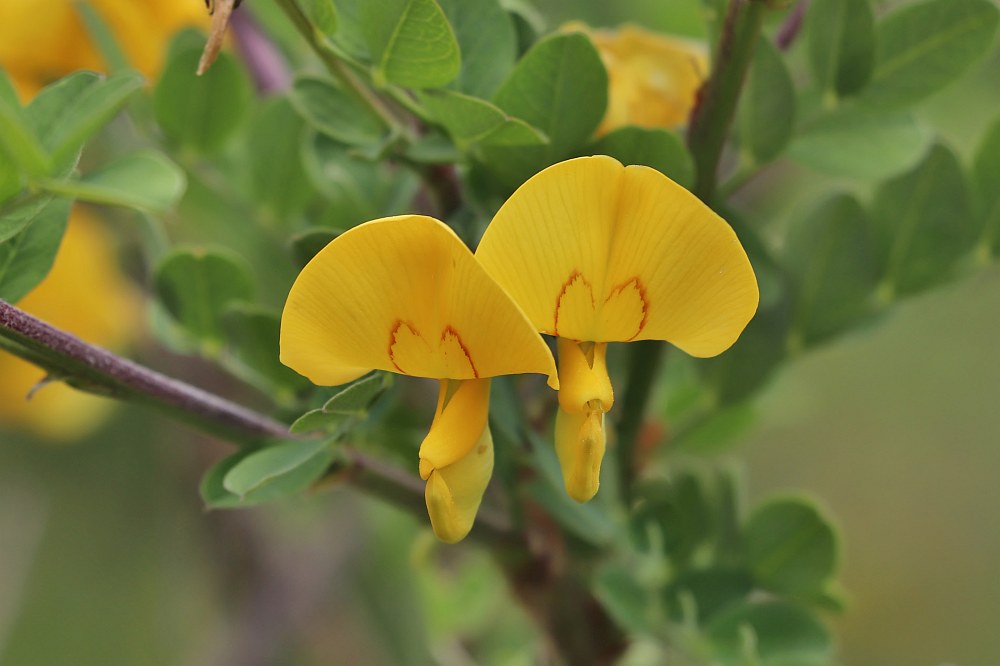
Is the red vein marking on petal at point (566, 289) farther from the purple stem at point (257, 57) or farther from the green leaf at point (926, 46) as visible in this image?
the purple stem at point (257, 57)

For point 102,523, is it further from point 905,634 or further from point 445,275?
point 445,275

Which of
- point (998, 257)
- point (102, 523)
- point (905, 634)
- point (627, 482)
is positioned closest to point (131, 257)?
point (627, 482)

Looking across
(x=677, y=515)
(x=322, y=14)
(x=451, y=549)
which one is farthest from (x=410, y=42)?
(x=451, y=549)

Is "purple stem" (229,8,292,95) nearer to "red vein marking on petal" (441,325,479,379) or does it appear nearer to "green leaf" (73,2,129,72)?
"green leaf" (73,2,129,72)

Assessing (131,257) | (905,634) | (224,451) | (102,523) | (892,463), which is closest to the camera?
(131,257)

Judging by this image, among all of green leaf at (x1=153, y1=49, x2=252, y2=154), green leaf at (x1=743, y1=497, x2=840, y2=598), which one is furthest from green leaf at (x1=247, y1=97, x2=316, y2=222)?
green leaf at (x1=743, y1=497, x2=840, y2=598)

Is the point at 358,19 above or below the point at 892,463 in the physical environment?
above

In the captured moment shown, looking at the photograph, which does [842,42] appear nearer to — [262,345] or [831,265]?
[831,265]
